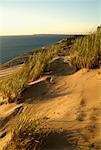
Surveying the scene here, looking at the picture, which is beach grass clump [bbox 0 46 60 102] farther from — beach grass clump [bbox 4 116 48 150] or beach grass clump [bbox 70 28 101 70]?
beach grass clump [bbox 4 116 48 150]

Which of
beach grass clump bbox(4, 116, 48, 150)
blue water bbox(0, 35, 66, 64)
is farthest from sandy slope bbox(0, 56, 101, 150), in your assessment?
blue water bbox(0, 35, 66, 64)

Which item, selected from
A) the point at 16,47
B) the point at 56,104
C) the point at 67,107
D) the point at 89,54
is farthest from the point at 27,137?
the point at 16,47

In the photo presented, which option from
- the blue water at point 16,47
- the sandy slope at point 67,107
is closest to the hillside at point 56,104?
the sandy slope at point 67,107

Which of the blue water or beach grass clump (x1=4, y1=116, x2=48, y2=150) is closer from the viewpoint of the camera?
beach grass clump (x1=4, y1=116, x2=48, y2=150)

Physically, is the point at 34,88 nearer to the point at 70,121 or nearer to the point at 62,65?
the point at 62,65

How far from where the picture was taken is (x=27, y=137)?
13.4 feet

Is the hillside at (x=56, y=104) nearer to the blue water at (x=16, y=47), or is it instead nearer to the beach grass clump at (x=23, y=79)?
the beach grass clump at (x=23, y=79)

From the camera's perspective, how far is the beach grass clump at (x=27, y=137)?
4.00 m

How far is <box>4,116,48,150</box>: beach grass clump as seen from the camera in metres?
4.00

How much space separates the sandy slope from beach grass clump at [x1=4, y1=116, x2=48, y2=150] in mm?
103

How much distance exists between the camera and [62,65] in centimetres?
738

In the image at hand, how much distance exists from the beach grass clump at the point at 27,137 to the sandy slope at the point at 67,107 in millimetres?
103

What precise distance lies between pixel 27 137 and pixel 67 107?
1069 mm

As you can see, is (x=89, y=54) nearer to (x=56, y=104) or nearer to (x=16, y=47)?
(x=56, y=104)
